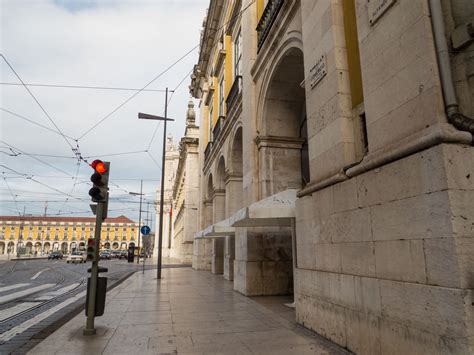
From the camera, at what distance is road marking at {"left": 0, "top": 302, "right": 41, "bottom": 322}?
7635 mm

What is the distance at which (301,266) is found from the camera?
255 inches

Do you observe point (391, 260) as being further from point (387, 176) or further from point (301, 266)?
point (301, 266)

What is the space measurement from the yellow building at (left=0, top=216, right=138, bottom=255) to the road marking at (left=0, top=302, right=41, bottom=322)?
98.1 meters

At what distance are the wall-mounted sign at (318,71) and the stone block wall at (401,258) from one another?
2.03 meters

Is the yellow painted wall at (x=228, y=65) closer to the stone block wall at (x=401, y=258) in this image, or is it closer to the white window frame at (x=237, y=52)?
the white window frame at (x=237, y=52)

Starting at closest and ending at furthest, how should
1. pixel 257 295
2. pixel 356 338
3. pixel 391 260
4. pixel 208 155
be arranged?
pixel 391 260, pixel 356 338, pixel 257 295, pixel 208 155

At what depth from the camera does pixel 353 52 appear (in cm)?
564

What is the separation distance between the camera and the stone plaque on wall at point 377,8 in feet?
14.4

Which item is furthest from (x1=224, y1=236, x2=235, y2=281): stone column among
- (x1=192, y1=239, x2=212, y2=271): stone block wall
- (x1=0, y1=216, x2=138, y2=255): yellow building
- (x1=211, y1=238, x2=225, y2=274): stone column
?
(x1=0, y1=216, x2=138, y2=255): yellow building

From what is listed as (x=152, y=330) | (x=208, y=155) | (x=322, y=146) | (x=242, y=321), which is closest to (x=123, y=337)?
(x=152, y=330)

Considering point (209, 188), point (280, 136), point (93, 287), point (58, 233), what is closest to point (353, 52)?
point (280, 136)

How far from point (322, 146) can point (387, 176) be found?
201 cm

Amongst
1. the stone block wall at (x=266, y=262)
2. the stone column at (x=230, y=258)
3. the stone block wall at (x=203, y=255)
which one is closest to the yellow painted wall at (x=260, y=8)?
the stone block wall at (x=266, y=262)

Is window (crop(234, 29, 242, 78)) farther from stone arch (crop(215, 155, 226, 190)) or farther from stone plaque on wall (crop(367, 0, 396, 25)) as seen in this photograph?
stone plaque on wall (crop(367, 0, 396, 25))
